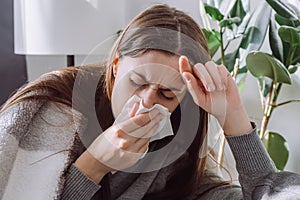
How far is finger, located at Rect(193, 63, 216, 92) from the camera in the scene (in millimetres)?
716

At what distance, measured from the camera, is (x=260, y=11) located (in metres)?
1.28

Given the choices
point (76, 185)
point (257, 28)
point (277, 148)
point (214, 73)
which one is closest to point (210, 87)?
point (214, 73)

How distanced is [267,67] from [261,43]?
11cm

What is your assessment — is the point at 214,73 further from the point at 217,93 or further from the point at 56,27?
the point at 56,27

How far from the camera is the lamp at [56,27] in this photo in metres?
1.36

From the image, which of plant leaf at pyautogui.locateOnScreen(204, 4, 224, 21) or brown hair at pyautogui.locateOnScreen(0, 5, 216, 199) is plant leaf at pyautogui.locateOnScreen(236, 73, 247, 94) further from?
brown hair at pyautogui.locateOnScreen(0, 5, 216, 199)

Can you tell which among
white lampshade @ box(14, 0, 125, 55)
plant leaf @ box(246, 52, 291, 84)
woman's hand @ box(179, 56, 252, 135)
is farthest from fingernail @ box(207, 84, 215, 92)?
white lampshade @ box(14, 0, 125, 55)

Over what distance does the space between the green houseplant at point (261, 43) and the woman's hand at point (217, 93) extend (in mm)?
405

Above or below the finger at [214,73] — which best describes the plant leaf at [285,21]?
below

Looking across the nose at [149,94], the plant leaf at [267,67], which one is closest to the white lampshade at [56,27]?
the plant leaf at [267,67]

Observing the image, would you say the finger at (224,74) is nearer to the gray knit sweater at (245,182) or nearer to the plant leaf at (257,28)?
the gray knit sweater at (245,182)

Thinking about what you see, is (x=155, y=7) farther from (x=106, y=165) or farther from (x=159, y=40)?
(x=106, y=165)

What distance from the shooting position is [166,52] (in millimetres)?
709

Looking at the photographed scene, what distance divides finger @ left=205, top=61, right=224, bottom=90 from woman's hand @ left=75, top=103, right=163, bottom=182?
0.10 metres
